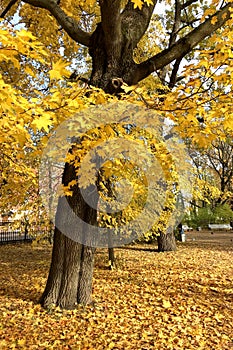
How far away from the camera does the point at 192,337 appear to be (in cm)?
435

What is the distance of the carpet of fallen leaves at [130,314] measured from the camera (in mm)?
4215

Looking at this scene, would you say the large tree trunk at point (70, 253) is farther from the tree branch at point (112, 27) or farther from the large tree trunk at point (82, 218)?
the tree branch at point (112, 27)

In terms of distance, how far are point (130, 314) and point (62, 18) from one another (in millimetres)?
5036

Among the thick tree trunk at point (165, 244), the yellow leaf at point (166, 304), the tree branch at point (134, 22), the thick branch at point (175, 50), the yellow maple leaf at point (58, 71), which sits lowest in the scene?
the yellow leaf at point (166, 304)

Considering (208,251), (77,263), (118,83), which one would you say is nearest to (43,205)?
(77,263)

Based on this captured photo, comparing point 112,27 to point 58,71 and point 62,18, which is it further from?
point 58,71

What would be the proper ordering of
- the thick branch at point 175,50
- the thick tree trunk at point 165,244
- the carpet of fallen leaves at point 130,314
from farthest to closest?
the thick tree trunk at point 165,244, the thick branch at point 175,50, the carpet of fallen leaves at point 130,314

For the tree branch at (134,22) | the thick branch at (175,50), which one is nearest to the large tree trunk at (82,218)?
the tree branch at (134,22)

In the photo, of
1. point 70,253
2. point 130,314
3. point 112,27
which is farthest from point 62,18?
point 130,314

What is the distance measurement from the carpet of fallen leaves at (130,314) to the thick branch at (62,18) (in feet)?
15.0

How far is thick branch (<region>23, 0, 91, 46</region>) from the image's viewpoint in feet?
17.7

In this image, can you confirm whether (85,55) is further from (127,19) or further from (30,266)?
(30,266)

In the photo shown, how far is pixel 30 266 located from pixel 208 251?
22.8 ft

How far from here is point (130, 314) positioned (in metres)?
5.22
